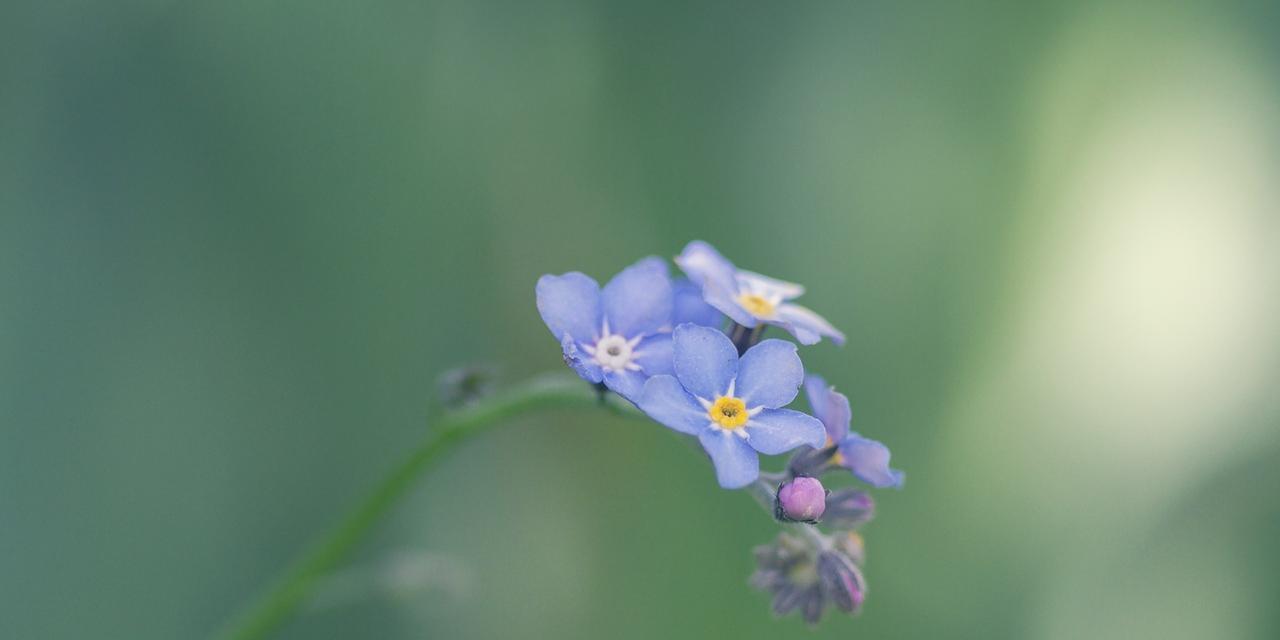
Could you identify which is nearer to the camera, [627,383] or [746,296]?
[627,383]

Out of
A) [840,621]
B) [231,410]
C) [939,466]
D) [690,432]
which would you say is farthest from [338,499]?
[690,432]

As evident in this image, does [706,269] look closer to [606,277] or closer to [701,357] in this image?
[701,357]

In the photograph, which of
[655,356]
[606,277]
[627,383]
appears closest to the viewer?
[627,383]

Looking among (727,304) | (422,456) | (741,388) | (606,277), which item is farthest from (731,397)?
(606,277)

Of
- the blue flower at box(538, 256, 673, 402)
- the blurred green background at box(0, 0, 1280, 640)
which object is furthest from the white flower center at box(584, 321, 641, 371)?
the blurred green background at box(0, 0, 1280, 640)

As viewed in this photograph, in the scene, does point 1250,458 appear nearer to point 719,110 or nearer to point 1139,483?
point 1139,483

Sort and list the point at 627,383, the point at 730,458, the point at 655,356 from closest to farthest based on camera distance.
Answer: the point at 730,458
the point at 627,383
the point at 655,356

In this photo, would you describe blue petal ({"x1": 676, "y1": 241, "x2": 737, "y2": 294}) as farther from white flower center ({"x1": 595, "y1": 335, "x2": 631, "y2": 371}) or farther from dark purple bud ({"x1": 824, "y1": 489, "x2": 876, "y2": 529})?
dark purple bud ({"x1": 824, "y1": 489, "x2": 876, "y2": 529})
